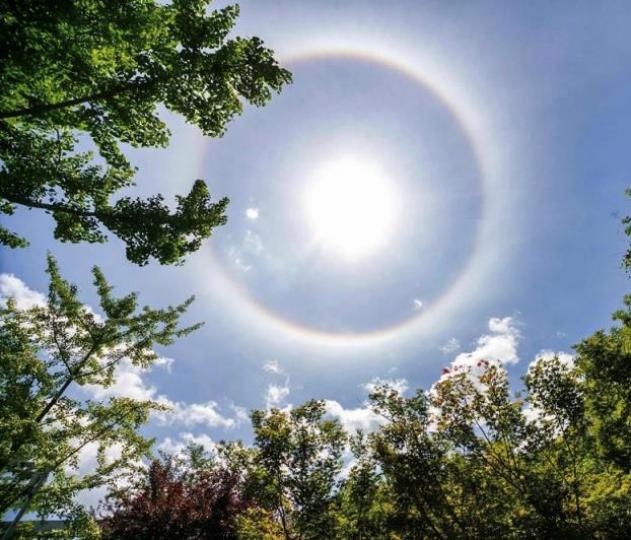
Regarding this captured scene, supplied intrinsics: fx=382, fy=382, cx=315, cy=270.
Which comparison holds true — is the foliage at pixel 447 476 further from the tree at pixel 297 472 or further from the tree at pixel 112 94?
the tree at pixel 112 94

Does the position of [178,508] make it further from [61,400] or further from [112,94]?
[112,94]

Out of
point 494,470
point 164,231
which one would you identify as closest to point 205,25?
point 164,231

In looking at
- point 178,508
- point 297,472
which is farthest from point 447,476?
point 178,508

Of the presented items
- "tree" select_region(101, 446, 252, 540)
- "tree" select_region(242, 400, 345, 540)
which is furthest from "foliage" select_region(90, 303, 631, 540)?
"tree" select_region(101, 446, 252, 540)

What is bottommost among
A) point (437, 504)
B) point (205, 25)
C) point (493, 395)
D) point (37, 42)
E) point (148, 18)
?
point (437, 504)

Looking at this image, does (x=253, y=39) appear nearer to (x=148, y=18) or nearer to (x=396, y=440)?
(x=148, y=18)

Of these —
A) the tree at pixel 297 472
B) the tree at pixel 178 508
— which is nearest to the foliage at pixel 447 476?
the tree at pixel 297 472
